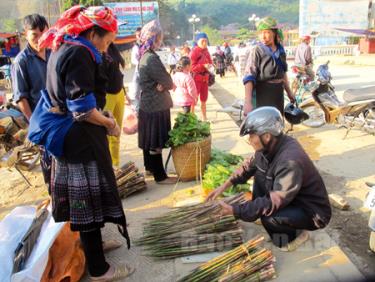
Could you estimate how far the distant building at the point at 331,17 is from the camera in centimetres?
3647

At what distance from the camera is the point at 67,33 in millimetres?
2332

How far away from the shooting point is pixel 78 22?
2.35 m

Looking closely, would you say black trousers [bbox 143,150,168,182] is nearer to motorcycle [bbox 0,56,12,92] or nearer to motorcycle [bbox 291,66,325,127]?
motorcycle [bbox 291,66,325,127]

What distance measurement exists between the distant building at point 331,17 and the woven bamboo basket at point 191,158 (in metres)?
33.9

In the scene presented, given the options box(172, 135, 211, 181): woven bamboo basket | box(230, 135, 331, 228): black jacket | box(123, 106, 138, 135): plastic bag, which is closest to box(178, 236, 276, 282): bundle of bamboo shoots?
box(230, 135, 331, 228): black jacket

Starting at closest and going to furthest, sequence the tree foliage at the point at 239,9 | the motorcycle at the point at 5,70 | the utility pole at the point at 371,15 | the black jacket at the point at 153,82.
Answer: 1. the black jacket at the point at 153,82
2. the motorcycle at the point at 5,70
3. the utility pole at the point at 371,15
4. the tree foliage at the point at 239,9

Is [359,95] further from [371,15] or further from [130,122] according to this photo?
[371,15]

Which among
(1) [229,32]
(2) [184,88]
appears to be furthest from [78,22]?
(1) [229,32]

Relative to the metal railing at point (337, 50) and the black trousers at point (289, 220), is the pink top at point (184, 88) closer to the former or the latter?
the black trousers at point (289, 220)

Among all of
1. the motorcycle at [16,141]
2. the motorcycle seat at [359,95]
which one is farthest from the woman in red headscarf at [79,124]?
the motorcycle seat at [359,95]

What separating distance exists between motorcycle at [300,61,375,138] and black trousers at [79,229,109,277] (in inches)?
210

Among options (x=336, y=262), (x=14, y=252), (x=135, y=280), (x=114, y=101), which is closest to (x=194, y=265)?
(x=135, y=280)

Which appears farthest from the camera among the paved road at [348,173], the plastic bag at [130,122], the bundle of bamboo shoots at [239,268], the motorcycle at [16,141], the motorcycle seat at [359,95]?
the motorcycle seat at [359,95]

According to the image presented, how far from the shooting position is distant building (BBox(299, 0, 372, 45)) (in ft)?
120
